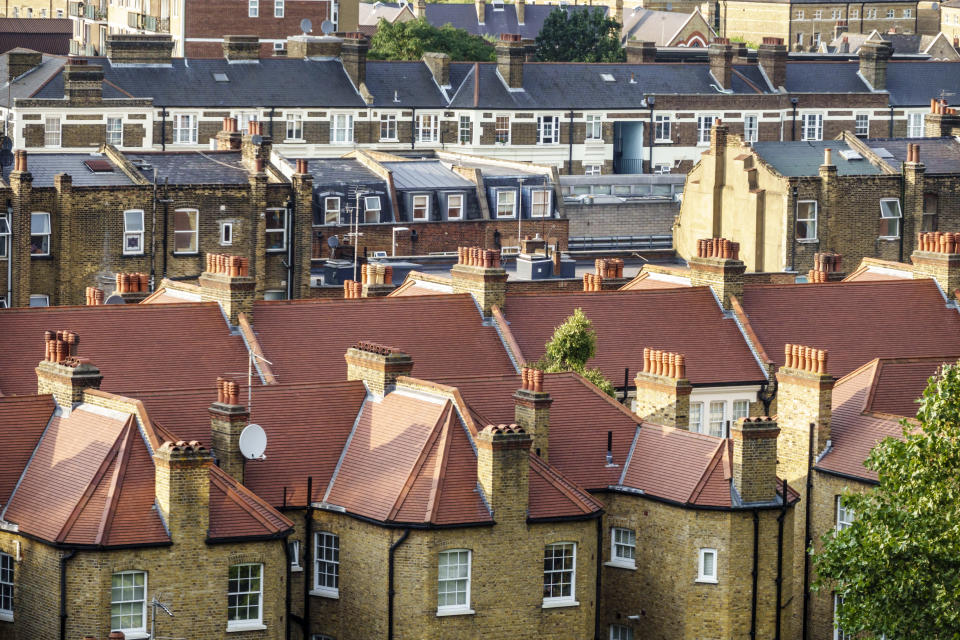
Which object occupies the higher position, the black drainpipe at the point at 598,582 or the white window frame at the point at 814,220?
the white window frame at the point at 814,220

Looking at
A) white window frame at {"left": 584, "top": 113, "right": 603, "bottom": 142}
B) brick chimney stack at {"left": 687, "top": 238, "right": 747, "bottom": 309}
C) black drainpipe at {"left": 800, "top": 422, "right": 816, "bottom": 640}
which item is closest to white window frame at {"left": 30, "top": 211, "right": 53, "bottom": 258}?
brick chimney stack at {"left": 687, "top": 238, "right": 747, "bottom": 309}

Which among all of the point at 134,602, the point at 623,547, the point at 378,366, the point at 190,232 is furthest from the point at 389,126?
the point at 134,602

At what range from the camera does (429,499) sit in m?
51.7

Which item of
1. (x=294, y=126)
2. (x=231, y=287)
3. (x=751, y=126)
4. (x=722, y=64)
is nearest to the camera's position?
(x=231, y=287)

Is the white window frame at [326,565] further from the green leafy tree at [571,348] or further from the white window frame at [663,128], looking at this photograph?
the white window frame at [663,128]

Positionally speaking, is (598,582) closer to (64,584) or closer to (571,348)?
(64,584)

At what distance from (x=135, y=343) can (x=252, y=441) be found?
11.3m

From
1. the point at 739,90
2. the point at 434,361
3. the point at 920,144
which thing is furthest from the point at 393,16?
the point at 434,361

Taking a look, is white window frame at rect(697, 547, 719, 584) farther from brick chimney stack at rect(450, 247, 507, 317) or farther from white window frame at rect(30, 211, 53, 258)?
white window frame at rect(30, 211, 53, 258)

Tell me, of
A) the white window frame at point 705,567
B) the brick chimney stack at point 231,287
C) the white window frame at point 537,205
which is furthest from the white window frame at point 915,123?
the white window frame at point 705,567

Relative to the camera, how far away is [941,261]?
73.0 m

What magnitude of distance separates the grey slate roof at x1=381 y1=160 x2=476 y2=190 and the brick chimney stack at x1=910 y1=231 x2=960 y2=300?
31.6m

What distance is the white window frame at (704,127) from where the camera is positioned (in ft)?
457

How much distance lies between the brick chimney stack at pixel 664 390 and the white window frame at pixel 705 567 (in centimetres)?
606
